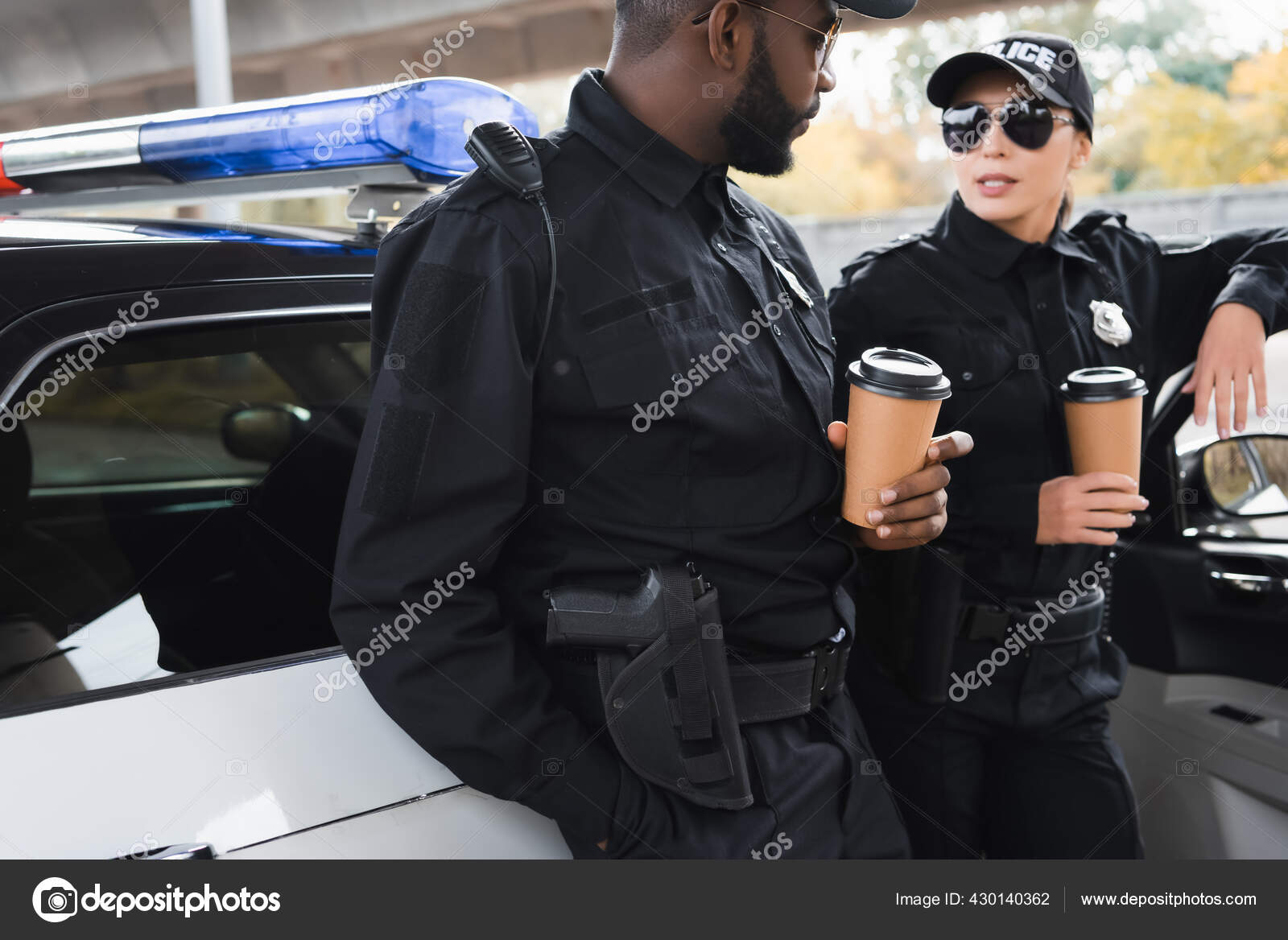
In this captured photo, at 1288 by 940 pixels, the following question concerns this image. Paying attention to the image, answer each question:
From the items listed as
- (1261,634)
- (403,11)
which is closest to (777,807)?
(1261,634)

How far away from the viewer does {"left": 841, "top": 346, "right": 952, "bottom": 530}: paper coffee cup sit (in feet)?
4.76

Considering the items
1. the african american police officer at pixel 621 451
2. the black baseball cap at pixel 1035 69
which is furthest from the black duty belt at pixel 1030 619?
the black baseball cap at pixel 1035 69

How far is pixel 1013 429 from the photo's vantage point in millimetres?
2055

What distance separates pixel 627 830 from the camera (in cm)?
139

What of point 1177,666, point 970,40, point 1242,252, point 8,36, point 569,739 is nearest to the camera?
point 569,739

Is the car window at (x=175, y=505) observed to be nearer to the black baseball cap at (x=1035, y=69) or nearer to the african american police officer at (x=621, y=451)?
the african american police officer at (x=621, y=451)
